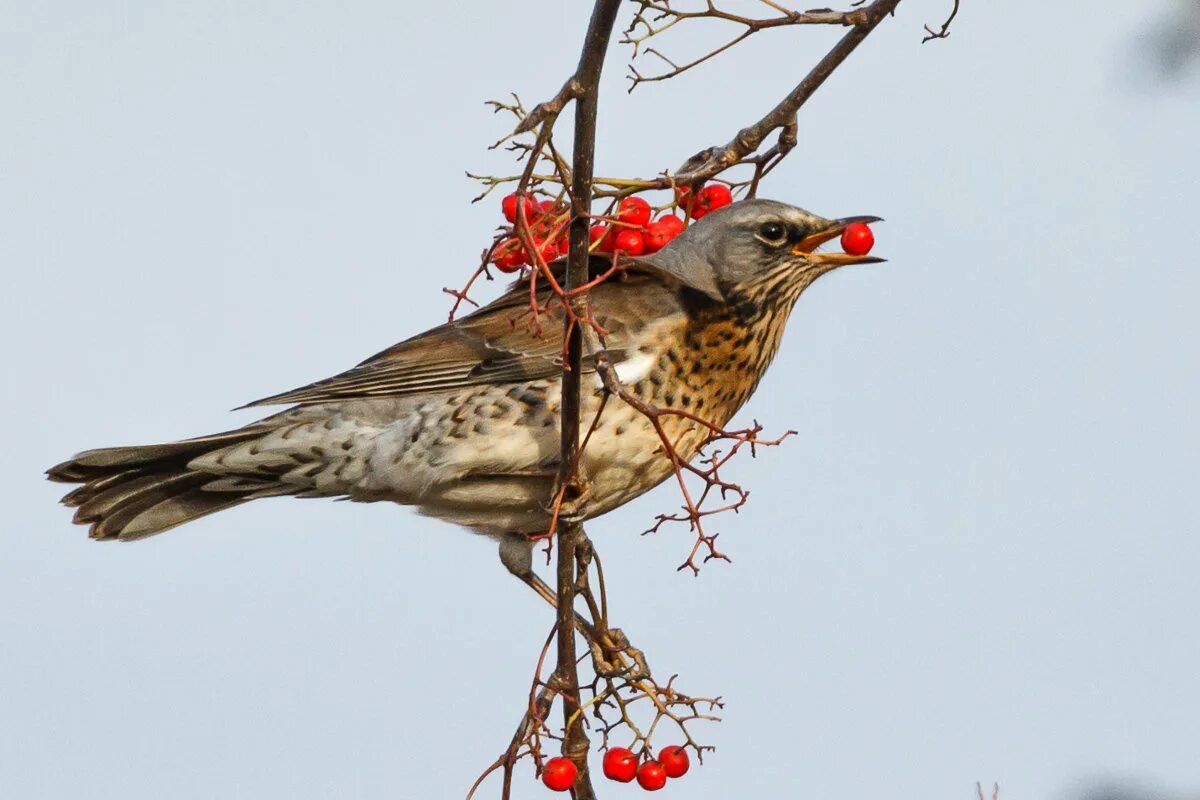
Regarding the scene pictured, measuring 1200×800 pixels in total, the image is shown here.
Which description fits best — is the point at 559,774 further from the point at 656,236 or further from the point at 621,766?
the point at 656,236

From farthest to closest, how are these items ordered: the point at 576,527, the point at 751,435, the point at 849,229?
the point at 849,229
the point at 576,527
the point at 751,435

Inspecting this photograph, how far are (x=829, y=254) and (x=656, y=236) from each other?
1.98 feet

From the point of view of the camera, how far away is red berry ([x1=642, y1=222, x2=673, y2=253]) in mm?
3615

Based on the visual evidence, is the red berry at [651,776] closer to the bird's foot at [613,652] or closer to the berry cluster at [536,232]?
the bird's foot at [613,652]

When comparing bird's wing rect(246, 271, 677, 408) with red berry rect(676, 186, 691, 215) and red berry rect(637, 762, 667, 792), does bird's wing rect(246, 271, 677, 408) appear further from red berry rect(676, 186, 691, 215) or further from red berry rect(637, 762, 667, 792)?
red berry rect(637, 762, 667, 792)

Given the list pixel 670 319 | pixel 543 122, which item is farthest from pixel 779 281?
pixel 543 122

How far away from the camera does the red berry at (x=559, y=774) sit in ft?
10.5

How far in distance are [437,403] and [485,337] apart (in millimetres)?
218

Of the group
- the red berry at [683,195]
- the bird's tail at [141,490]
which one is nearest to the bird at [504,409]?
the bird's tail at [141,490]

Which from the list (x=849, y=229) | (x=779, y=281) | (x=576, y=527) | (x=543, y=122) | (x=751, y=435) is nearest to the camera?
(x=543, y=122)

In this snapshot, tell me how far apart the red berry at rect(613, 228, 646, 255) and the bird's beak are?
580mm

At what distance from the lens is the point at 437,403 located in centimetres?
412

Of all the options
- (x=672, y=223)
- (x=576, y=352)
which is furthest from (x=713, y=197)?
(x=576, y=352)

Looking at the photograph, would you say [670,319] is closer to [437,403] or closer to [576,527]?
[437,403]
